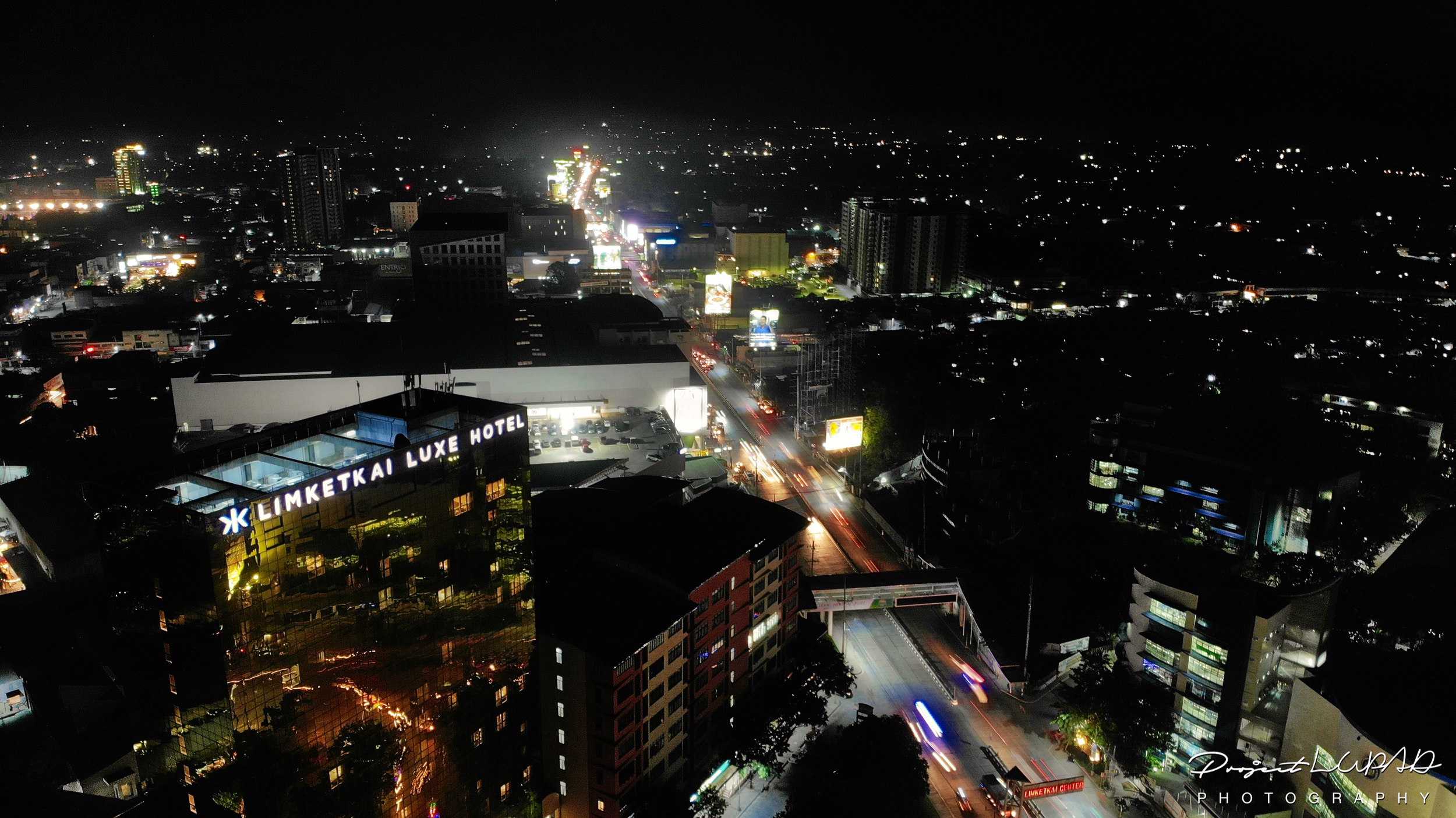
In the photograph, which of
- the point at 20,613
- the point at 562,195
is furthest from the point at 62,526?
the point at 562,195

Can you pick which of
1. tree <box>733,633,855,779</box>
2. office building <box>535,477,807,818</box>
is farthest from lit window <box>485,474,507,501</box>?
tree <box>733,633,855,779</box>

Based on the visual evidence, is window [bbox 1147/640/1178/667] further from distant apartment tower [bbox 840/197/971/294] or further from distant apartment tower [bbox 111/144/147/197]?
distant apartment tower [bbox 111/144/147/197]

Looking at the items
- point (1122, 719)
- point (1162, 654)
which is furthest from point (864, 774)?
point (1162, 654)

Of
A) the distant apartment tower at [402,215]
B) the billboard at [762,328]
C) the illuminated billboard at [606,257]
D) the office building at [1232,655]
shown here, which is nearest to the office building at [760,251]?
the illuminated billboard at [606,257]

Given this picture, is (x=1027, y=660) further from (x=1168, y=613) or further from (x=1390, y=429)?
(x=1390, y=429)

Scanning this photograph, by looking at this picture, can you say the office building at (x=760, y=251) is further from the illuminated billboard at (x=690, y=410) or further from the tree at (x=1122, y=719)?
the tree at (x=1122, y=719)

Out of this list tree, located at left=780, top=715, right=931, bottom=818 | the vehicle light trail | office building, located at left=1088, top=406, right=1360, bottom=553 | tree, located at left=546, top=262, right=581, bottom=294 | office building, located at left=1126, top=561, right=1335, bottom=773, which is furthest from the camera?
tree, located at left=546, top=262, right=581, bottom=294
